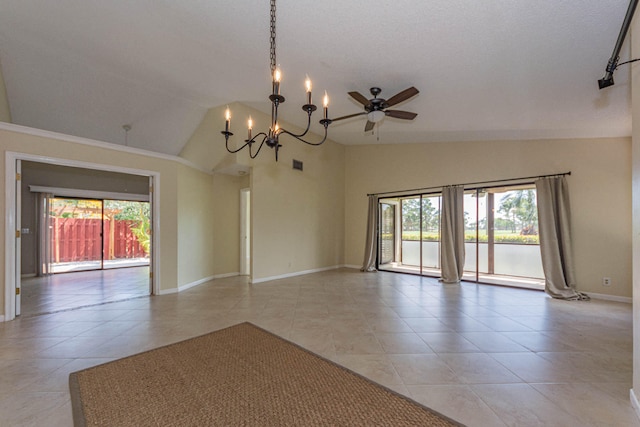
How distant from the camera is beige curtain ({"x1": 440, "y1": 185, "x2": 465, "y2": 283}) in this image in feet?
17.9

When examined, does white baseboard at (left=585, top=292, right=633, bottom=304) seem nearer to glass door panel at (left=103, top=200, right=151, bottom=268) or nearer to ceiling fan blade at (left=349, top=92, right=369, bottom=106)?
ceiling fan blade at (left=349, top=92, right=369, bottom=106)

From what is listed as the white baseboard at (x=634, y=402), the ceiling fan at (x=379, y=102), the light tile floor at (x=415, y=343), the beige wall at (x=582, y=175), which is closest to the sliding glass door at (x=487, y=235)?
the beige wall at (x=582, y=175)

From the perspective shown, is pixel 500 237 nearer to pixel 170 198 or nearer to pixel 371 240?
pixel 371 240

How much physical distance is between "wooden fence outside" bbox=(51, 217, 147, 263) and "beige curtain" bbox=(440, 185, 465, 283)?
959 centimetres

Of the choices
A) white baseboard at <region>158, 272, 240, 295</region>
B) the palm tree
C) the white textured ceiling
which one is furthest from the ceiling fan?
white baseboard at <region>158, 272, 240, 295</region>

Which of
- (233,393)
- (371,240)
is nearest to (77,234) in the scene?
(371,240)

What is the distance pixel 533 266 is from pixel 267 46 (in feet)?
21.1

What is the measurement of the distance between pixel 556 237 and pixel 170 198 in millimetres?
6704

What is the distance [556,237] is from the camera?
4.42 meters

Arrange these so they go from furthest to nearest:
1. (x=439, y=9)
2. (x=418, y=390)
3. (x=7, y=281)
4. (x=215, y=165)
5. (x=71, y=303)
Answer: (x=215, y=165) → (x=71, y=303) → (x=7, y=281) → (x=439, y=9) → (x=418, y=390)

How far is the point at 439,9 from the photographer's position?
2.12 meters

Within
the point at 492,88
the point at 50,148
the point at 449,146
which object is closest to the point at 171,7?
the point at 50,148

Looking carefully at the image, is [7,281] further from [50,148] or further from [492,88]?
[492,88]

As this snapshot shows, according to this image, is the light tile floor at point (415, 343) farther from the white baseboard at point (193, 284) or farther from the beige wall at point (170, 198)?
the beige wall at point (170, 198)
